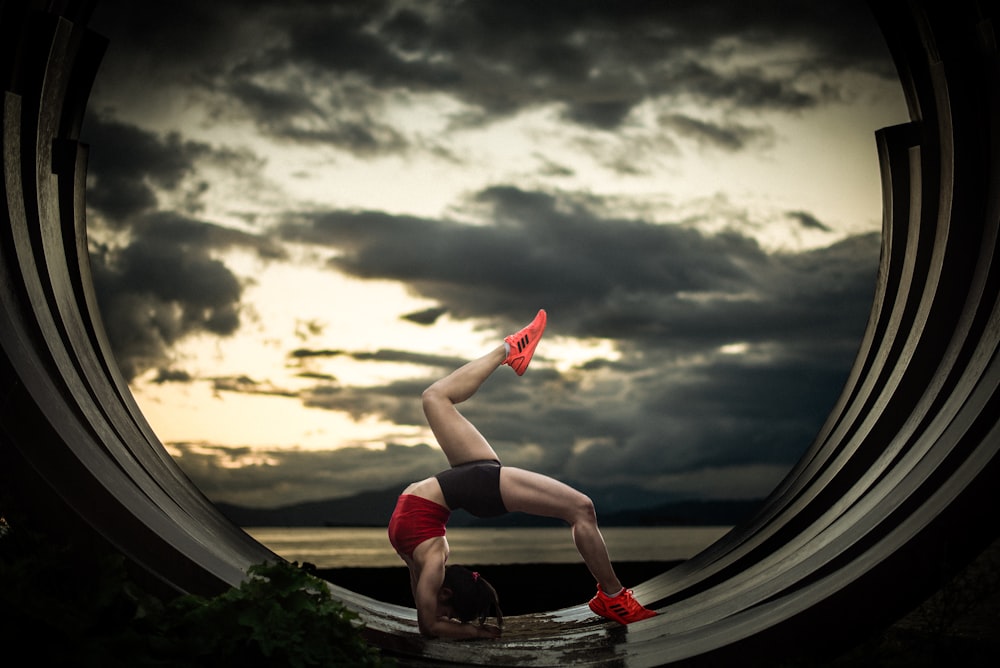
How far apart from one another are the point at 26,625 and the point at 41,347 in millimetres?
2028

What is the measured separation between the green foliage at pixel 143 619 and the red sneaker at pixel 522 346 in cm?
243

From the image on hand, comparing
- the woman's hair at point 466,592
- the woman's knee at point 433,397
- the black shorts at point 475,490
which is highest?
the woman's knee at point 433,397

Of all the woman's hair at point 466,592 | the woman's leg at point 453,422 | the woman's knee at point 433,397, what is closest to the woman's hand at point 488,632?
the woman's hair at point 466,592

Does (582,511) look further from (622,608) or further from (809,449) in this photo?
(809,449)

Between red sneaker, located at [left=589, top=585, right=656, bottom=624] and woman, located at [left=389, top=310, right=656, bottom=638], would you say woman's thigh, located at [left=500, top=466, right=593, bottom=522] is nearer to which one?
woman, located at [left=389, top=310, right=656, bottom=638]

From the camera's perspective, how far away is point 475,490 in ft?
17.4

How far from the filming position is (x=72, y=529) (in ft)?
12.3

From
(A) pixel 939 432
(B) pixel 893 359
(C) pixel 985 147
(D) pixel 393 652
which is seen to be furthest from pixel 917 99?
(D) pixel 393 652

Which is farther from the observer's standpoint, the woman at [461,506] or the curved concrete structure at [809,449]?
the woman at [461,506]

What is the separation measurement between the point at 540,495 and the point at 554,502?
10 cm

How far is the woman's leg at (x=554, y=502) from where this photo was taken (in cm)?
531

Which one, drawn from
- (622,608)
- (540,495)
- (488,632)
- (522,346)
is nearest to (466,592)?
(488,632)

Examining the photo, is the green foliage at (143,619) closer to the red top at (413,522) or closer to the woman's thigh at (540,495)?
the red top at (413,522)

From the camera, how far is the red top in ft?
16.9
